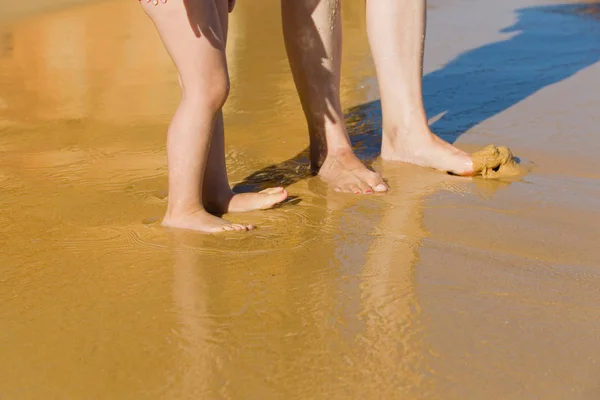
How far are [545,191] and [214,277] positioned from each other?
120cm

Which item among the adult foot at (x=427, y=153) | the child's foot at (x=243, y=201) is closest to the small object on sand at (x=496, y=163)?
the adult foot at (x=427, y=153)

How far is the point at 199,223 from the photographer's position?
2.65m

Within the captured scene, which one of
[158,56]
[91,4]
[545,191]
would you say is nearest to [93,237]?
[545,191]

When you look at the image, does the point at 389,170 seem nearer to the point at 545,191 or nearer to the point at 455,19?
the point at 545,191

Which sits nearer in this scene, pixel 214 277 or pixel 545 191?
pixel 214 277

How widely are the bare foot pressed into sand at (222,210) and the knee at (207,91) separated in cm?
32

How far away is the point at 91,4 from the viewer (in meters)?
7.65

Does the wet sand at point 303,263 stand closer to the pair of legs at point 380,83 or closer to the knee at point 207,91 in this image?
the pair of legs at point 380,83

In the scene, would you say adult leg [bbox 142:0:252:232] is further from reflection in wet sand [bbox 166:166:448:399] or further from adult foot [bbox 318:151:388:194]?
adult foot [bbox 318:151:388:194]

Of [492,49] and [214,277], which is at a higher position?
[492,49]

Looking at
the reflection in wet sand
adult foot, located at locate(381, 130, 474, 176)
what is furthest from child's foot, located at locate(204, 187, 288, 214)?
adult foot, located at locate(381, 130, 474, 176)

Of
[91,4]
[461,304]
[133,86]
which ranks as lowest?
[461,304]

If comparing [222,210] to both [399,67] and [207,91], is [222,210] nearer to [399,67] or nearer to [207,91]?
[207,91]

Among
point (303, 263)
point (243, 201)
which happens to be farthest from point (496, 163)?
point (303, 263)
